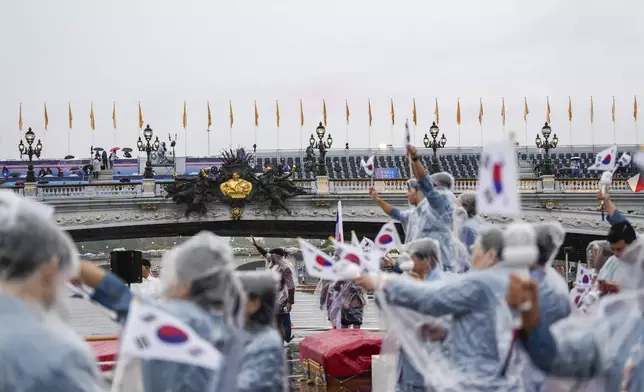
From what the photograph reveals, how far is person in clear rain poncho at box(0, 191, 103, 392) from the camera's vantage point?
341cm

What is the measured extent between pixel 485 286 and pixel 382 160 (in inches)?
2777

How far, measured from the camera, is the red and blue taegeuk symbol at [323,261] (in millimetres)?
6289

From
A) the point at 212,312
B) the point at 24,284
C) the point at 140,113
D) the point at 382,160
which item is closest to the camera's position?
the point at 24,284

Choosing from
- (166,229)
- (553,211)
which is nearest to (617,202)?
(553,211)

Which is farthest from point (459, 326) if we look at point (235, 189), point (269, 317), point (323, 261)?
point (235, 189)

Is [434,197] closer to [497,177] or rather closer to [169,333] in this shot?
[497,177]

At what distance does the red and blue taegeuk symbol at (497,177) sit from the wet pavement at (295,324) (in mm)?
2301

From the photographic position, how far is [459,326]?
6.03m

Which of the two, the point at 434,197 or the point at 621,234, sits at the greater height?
the point at 434,197

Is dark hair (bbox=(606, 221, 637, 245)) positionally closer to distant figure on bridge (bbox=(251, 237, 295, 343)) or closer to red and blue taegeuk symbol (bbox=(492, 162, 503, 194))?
red and blue taegeuk symbol (bbox=(492, 162, 503, 194))

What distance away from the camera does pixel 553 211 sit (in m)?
39.5

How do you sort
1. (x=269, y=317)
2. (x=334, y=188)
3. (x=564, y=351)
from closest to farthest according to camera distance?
1. (x=564, y=351)
2. (x=269, y=317)
3. (x=334, y=188)

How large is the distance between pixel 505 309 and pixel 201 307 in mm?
2050

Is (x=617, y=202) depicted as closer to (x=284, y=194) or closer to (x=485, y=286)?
(x=284, y=194)
